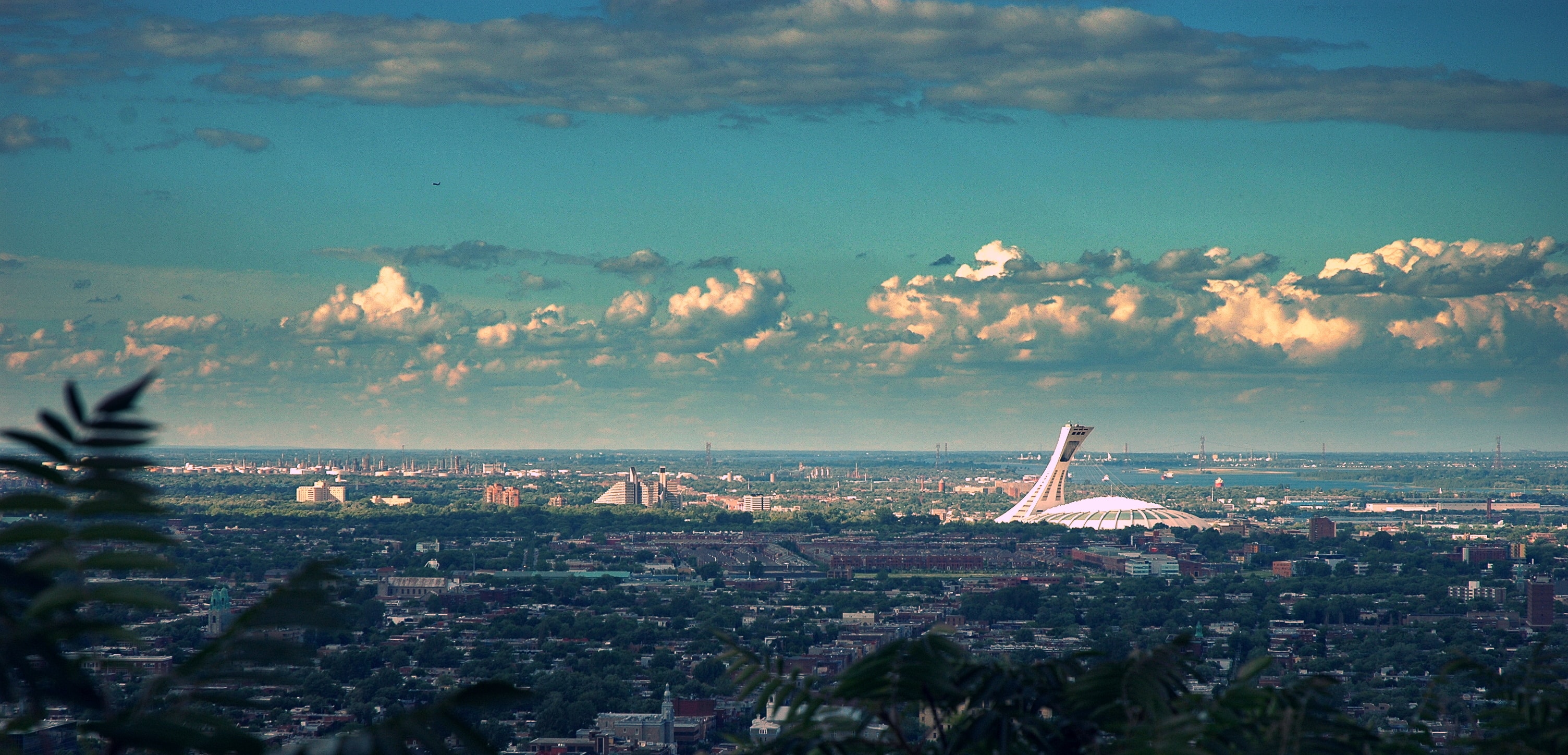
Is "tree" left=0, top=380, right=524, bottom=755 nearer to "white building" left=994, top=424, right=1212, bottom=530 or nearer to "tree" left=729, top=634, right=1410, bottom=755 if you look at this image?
"tree" left=729, top=634, right=1410, bottom=755

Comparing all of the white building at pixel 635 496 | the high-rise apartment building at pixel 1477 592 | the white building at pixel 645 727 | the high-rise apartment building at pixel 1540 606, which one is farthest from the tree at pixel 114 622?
the white building at pixel 635 496

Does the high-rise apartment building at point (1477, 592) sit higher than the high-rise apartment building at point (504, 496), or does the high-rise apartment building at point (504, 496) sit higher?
the high-rise apartment building at point (504, 496)

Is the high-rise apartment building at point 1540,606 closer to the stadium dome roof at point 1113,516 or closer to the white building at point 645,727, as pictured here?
the white building at point 645,727

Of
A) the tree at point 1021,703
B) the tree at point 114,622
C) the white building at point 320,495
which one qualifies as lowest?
the white building at point 320,495

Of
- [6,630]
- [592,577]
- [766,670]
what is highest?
[6,630]

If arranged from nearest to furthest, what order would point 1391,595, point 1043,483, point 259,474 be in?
point 1391,595 → point 1043,483 → point 259,474

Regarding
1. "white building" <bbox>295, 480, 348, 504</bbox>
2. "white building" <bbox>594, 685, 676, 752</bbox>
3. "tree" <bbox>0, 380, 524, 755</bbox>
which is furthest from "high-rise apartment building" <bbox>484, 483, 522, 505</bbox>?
"tree" <bbox>0, 380, 524, 755</bbox>

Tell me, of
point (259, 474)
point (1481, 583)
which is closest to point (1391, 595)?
point (1481, 583)

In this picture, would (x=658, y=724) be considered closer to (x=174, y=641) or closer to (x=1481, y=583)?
(x=174, y=641)
